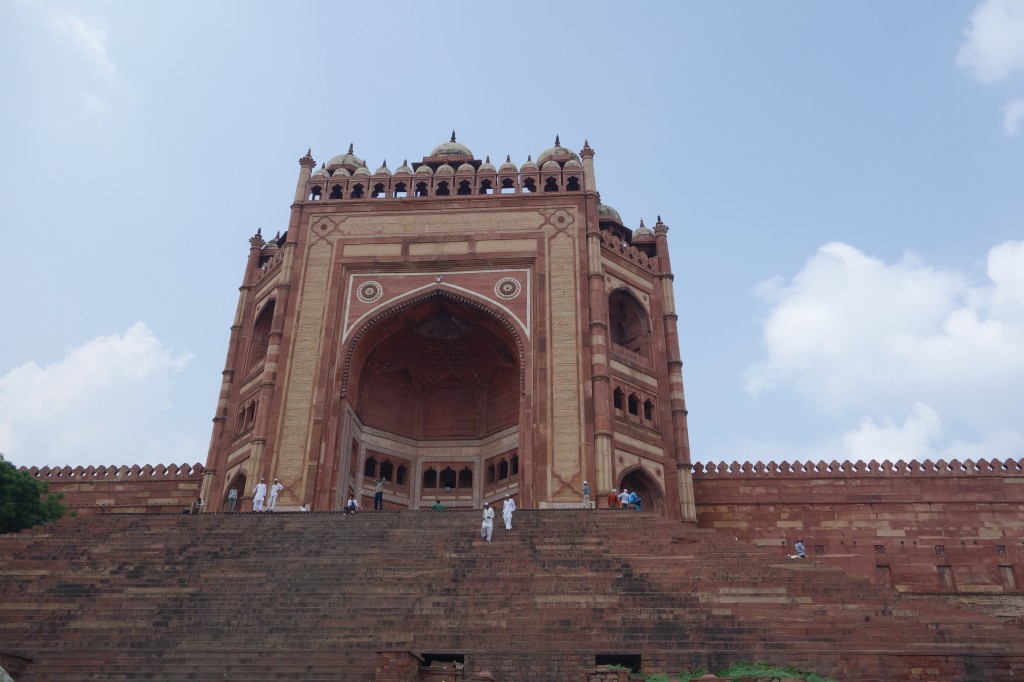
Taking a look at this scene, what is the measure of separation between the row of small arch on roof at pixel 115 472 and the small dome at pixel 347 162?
10.0 metres

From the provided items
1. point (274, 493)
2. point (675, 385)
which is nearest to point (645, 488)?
point (675, 385)

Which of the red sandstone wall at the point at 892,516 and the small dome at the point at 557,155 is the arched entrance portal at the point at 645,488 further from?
the small dome at the point at 557,155

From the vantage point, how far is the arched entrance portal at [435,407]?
2448 cm

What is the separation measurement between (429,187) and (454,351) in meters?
4.93

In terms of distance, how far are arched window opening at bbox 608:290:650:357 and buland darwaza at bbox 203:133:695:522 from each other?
0.06 meters

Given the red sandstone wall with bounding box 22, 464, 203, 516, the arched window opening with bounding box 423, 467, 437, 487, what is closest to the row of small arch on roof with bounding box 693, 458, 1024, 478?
the arched window opening with bounding box 423, 467, 437, 487

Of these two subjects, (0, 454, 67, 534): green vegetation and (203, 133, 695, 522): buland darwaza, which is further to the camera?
(203, 133, 695, 522): buland darwaza

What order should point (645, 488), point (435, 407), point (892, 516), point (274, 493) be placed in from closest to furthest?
point (274, 493)
point (892, 516)
point (645, 488)
point (435, 407)

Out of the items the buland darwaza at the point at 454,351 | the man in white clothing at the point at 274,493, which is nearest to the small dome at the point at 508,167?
the buland darwaza at the point at 454,351

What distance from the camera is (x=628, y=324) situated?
26.7m

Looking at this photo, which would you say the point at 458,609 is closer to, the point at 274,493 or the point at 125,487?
the point at 274,493

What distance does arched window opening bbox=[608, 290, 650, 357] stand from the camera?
2588 cm

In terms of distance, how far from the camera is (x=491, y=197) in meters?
25.6

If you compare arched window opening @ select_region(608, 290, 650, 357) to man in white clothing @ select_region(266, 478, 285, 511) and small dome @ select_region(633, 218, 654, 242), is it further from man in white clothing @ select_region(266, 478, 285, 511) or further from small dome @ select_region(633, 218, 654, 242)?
man in white clothing @ select_region(266, 478, 285, 511)
